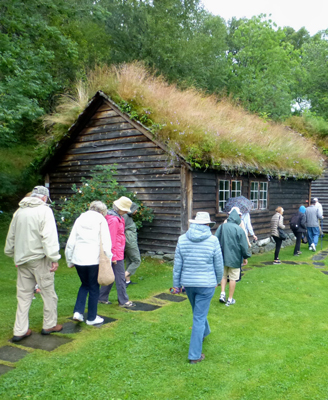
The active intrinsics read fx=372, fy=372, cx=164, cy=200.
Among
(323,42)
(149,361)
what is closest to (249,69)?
(323,42)

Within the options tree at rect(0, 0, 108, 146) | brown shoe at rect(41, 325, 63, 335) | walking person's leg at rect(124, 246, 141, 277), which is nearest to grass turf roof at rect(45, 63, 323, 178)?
tree at rect(0, 0, 108, 146)

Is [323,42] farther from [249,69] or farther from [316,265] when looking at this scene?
[316,265]

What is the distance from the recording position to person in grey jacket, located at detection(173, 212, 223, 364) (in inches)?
184

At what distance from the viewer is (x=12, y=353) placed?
480cm

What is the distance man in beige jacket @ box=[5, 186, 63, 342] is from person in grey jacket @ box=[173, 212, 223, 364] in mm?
1839

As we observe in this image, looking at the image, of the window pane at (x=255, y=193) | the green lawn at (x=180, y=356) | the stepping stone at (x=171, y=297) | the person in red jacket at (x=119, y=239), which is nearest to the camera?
the green lawn at (x=180, y=356)

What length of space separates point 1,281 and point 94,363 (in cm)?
549

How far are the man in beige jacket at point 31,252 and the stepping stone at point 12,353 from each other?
218 mm

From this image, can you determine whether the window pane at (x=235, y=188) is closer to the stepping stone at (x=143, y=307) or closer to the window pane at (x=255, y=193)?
the window pane at (x=255, y=193)

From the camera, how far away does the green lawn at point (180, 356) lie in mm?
4055

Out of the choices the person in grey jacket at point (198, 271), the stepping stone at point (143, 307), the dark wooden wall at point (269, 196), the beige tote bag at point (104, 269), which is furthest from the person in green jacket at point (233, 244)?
the dark wooden wall at point (269, 196)

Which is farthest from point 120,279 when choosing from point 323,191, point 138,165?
point 323,191

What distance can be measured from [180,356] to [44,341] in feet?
6.27

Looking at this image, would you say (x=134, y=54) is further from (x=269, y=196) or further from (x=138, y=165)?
(x=138, y=165)
